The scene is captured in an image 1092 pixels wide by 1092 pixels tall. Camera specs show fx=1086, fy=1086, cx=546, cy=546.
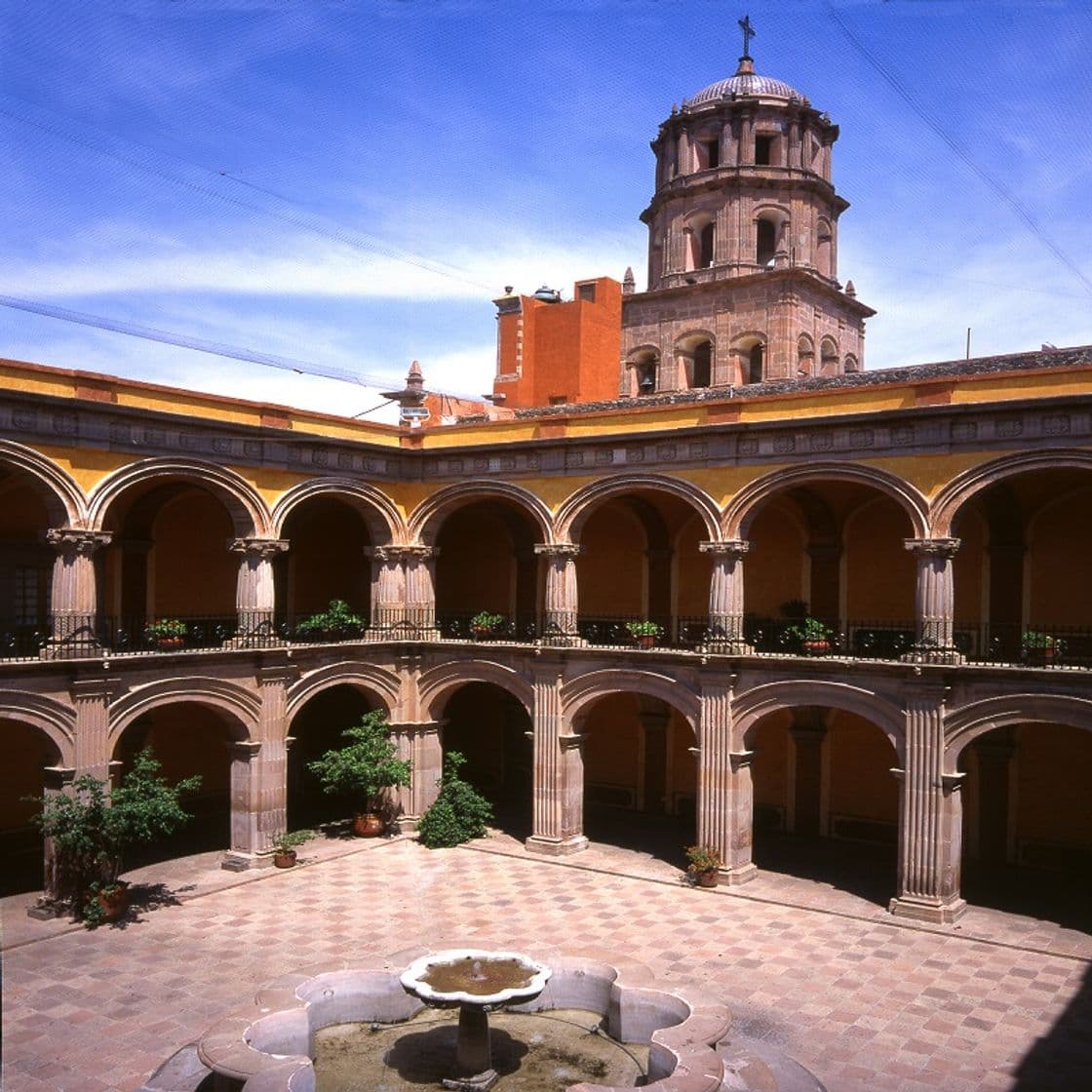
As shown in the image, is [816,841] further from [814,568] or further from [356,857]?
[356,857]

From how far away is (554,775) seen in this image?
919 inches

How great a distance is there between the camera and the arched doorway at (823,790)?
78.3 feet

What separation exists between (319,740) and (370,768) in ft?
20.0

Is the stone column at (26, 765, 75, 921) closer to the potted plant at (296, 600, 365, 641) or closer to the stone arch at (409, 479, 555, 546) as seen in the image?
the potted plant at (296, 600, 365, 641)

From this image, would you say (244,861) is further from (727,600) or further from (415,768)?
(727,600)

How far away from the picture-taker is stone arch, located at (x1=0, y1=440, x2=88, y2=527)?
60.4 feet

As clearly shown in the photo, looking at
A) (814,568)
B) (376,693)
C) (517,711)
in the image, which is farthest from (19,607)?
(814,568)

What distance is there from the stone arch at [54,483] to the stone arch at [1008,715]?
15704 millimetres

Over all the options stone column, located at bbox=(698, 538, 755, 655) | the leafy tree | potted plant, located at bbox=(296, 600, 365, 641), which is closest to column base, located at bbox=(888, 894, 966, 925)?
stone column, located at bbox=(698, 538, 755, 655)

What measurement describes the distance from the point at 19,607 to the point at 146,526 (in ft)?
10.3

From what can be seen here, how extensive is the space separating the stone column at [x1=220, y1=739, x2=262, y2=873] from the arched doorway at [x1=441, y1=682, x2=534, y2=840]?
7.51 meters

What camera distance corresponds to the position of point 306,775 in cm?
2830

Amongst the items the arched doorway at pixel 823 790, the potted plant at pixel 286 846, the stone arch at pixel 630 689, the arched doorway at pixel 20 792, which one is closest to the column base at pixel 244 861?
the potted plant at pixel 286 846

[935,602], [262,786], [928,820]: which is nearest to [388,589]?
[262,786]
